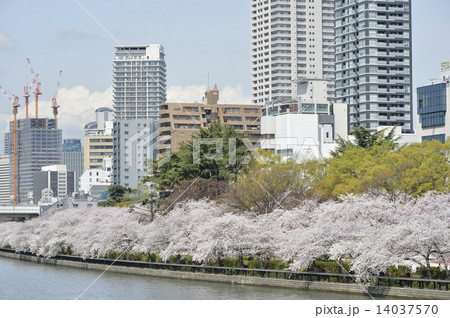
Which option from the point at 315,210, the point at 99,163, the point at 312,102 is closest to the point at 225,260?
the point at 315,210

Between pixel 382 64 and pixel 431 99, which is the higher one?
pixel 382 64

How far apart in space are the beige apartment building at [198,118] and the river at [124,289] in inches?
1898

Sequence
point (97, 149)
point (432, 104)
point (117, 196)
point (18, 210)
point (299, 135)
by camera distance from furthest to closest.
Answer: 1. point (97, 149)
2. point (18, 210)
3. point (299, 135)
4. point (117, 196)
5. point (432, 104)

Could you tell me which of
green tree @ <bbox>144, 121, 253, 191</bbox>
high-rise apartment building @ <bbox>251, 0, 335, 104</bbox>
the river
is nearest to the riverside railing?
the river

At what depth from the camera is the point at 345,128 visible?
86.7 m

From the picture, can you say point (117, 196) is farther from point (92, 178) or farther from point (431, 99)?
point (92, 178)

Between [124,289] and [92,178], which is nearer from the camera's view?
[124,289]

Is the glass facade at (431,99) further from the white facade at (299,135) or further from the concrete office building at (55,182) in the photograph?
the concrete office building at (55,182)

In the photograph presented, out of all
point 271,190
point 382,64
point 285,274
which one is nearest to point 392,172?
point 271,190

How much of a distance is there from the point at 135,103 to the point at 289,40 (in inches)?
2210

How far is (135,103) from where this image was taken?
185500 mm

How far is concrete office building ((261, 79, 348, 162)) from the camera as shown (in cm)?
7975
